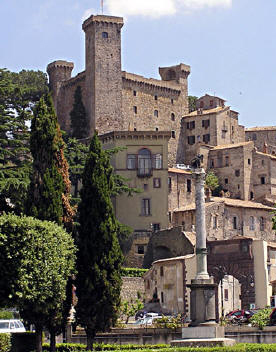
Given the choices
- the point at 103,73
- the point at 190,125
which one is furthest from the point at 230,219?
the point at 190,125

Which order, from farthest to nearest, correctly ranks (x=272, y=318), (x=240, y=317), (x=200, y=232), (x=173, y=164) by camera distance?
1. (x=173, y=164)
2. (x=240, y=317)
3. (x=272, y=318)
4. (x=200, y=232)

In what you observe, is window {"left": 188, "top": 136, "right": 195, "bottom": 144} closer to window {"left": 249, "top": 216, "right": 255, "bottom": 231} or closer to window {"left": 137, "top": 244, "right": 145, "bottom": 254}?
window {"left": 249, "top": 216, "right": 255, "bottom": 231}

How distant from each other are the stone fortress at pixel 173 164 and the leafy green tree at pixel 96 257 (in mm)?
25757

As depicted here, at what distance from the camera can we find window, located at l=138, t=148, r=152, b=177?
280 ft

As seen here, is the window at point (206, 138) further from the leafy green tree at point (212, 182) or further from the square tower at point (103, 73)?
the square tower at point (103, 73)

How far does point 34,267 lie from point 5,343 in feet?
13.6

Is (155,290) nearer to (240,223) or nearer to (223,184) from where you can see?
(240,223)

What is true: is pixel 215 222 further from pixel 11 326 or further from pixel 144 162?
pixel 11 326

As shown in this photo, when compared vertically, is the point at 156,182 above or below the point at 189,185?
below

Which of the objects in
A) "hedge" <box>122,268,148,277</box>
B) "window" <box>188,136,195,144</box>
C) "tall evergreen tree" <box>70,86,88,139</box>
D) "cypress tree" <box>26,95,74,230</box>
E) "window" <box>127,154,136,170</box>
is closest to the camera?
"cypress tree" <box>26,95,74,230</box>

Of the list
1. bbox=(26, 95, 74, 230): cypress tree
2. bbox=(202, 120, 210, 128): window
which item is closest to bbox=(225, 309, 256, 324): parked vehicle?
bbox=(26, 95, 74, 230): cypress tree

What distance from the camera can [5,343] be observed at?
38.7 metres

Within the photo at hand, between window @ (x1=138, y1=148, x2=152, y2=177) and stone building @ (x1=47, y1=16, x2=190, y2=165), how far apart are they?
13.6m

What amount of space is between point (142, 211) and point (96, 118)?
740 inches
